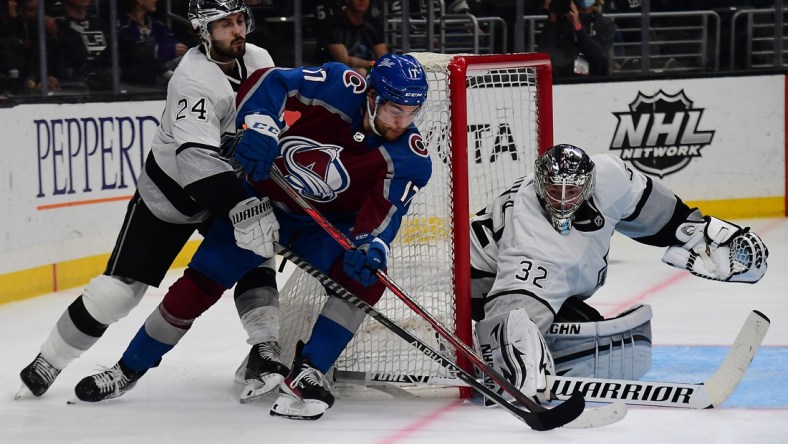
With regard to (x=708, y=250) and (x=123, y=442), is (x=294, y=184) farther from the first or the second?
(x=708, y=250)

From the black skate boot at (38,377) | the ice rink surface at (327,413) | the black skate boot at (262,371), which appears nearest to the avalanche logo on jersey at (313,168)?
the black skate boot at (262,371)

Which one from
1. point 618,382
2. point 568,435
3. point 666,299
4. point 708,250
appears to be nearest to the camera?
point 568,435

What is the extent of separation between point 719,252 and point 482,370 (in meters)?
0.82

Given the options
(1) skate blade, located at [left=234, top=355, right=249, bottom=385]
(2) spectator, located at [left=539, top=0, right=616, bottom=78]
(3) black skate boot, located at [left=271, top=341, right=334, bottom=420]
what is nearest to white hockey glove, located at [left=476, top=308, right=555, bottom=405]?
(3) black skate boot, located at [left=271, top=341, right=334, bottom=420]

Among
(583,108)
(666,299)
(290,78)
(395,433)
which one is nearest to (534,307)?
(395,433)

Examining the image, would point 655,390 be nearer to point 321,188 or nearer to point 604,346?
point 604,346

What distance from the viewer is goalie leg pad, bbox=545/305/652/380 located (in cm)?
339

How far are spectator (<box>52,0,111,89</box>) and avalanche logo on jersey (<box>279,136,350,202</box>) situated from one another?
245 centimetres

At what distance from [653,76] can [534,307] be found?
380 cm

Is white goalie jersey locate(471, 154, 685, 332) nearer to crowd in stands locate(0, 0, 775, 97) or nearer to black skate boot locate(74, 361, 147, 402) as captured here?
black skate boot locate(74, 361, 147, 402)

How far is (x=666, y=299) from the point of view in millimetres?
4961

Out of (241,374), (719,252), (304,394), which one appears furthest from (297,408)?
(719,252)

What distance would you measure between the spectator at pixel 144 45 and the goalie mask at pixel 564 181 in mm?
2870

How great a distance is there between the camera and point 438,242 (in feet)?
11.7
